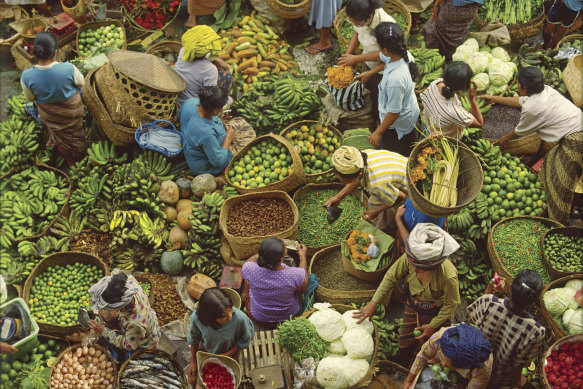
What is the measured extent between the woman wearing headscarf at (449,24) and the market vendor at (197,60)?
2.70m

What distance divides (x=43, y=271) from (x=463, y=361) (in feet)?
12.5

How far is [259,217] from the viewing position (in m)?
5.24

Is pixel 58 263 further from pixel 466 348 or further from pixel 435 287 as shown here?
pixel 466 348

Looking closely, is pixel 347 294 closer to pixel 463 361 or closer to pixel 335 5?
pixel 463 361

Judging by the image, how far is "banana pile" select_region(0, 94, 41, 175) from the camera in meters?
5.70

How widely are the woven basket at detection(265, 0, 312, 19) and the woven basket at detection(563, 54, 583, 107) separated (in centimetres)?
323

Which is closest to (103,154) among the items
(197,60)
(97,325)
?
(197,60)

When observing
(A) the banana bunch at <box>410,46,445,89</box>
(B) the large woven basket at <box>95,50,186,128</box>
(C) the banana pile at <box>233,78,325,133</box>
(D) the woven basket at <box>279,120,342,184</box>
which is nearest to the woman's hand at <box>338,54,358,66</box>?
(C) the banana pile at <box>233,78,325,133</box>

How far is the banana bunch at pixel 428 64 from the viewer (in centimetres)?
613

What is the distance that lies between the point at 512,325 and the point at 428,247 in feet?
2.74

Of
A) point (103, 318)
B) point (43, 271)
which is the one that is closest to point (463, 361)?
point (103, 318)

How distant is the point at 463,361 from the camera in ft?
10.8

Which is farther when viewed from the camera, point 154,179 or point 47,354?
point 154,179

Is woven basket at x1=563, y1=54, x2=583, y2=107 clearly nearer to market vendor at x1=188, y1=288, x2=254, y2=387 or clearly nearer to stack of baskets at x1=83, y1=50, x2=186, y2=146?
stack of baskets at x1=83, y1=50, x2=186, y2=146
